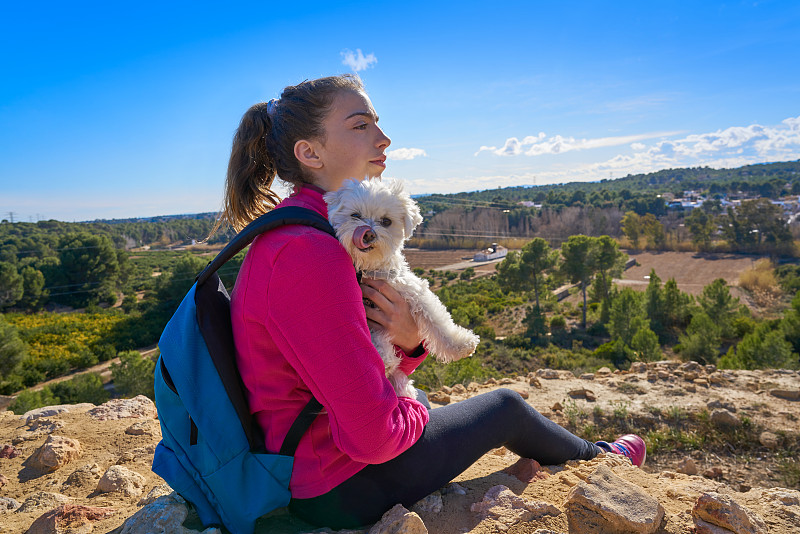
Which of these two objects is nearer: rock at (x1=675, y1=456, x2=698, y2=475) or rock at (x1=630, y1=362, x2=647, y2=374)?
rock at (x1=675, y1=456, x2=698, y2=475)

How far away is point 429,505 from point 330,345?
1.23 meters

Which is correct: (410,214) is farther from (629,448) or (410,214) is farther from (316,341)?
(629,448)

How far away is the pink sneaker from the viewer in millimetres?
2863

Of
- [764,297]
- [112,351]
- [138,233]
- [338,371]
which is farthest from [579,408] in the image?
Result: [138,233]

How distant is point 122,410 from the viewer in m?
4.16

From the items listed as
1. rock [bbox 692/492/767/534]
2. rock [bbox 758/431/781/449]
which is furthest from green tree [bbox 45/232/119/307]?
rock [bbox 692/492/767/534]

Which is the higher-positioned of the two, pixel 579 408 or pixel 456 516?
pixel 456 516

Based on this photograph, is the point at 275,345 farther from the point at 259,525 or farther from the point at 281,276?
the point at 259,525

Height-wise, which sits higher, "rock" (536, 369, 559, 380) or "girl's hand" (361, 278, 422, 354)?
"girl's hand" (361, 278, 422, 354)

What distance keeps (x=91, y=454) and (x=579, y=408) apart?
494cm

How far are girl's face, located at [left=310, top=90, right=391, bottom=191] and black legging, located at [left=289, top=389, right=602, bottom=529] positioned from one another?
3.74 ft

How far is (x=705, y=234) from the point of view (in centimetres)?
5178

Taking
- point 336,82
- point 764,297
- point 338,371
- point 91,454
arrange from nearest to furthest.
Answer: point 338,371
point 336,82
point 91,454
point 764,297

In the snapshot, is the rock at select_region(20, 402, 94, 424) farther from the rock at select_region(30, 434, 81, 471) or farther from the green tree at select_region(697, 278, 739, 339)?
the green tree at select_region(697, 278, 739, 339)
